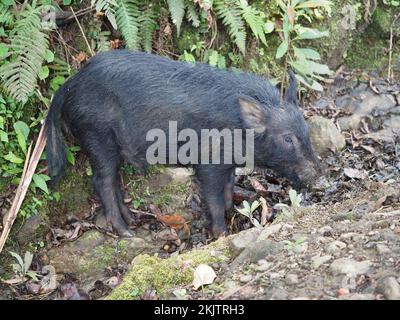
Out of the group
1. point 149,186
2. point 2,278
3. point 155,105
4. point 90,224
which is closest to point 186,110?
point 155,105

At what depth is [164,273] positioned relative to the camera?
429 cm

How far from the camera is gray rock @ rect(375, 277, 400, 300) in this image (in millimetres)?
3314

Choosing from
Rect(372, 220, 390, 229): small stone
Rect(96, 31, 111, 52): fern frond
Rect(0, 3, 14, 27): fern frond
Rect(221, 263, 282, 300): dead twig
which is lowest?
Rect(221, 263, 282, 300): dead twig

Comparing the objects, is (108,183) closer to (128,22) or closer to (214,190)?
(214,190)

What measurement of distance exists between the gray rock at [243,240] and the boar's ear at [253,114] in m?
1.69

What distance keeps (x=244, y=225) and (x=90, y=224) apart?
155cm

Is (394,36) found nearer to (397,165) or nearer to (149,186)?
(397,165)

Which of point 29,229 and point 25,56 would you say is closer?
point 25,56

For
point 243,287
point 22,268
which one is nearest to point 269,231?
point 243,287

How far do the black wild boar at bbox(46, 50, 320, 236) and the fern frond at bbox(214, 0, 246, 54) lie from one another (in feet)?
2.02

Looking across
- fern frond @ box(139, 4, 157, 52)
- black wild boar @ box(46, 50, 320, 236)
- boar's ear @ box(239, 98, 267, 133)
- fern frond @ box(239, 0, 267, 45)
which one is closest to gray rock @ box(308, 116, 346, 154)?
black wild boar @ box(46, 50, 320, 236)

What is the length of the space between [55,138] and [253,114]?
1.88 m

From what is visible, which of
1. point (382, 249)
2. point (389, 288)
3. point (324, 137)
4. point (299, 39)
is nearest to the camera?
point (389, 288)

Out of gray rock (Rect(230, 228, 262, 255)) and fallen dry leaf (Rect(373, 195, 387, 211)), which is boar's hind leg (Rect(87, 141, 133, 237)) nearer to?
gray rock (Rect(230, 228, 262, 255))
